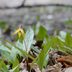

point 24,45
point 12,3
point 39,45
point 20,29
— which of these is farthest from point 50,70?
point 12,3

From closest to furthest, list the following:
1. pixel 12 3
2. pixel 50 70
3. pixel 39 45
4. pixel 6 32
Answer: pixel 50 70
pixel 39 45
pixel 6 32
pixel 12 3

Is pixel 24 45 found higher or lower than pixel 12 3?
lower

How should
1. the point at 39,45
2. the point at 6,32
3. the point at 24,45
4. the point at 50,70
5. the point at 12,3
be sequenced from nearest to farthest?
the point at 50,70, the point at 24,45, the point at 39,45, the point at 6,32, the point at 12,3

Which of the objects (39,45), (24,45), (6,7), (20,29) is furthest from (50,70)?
(6,7)

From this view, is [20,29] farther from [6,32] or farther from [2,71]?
[6,32]

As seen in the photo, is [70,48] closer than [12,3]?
Yes

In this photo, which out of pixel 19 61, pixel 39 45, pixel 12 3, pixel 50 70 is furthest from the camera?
pixel 12 3

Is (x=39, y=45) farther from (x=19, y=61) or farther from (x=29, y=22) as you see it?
(x=29, y=22)

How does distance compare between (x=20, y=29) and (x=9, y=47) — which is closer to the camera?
(x=9, y=47)

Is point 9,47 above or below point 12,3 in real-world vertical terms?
below
